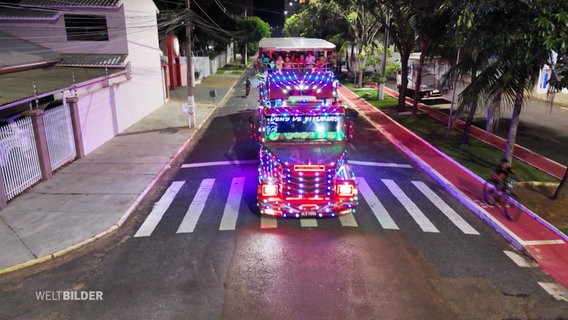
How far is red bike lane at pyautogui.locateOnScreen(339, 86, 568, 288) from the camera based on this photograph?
35.2ft

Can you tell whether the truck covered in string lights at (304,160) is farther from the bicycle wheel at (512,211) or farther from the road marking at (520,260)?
the bicycle wheel at (512,211)

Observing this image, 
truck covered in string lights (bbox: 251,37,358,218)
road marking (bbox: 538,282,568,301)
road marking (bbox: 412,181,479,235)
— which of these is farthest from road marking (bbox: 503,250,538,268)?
truck covered in string lights (bbox: 251,37,358,218)

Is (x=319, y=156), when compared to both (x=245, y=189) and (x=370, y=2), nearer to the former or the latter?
(x=245, y=189)

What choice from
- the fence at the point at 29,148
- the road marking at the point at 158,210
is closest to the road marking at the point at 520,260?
the road marking at the point at 158,210

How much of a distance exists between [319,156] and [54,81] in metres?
13.4

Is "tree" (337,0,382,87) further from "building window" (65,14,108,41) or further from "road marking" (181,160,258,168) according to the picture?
"road marking" (181,160,258,168)

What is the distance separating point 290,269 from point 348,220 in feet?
10.9

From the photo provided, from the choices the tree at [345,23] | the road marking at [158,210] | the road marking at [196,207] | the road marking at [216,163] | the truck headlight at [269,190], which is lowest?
the road marking at [158,210]

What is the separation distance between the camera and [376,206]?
13773 mm

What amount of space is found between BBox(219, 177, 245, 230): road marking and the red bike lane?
24.8ft

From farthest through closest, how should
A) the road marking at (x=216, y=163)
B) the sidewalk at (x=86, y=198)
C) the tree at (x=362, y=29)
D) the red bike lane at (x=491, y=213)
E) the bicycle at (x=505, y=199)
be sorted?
1. the tree at (x=362, y=29)
2. the road marking at (x=216, y=163)
3. the bicycle at (x=505, y=199)
4. the sidewalk at (x=86, y=198)
5. the red bike lane at (x=491, y=213)

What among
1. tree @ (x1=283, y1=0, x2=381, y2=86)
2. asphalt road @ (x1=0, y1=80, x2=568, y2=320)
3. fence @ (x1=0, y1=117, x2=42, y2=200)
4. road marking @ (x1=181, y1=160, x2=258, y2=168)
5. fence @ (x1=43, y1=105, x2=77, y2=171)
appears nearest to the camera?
asphalt road @ (x1=0, y1=80, x2=568, y2=320)

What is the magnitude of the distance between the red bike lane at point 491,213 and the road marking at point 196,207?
875cm

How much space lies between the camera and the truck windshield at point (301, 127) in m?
12.7
